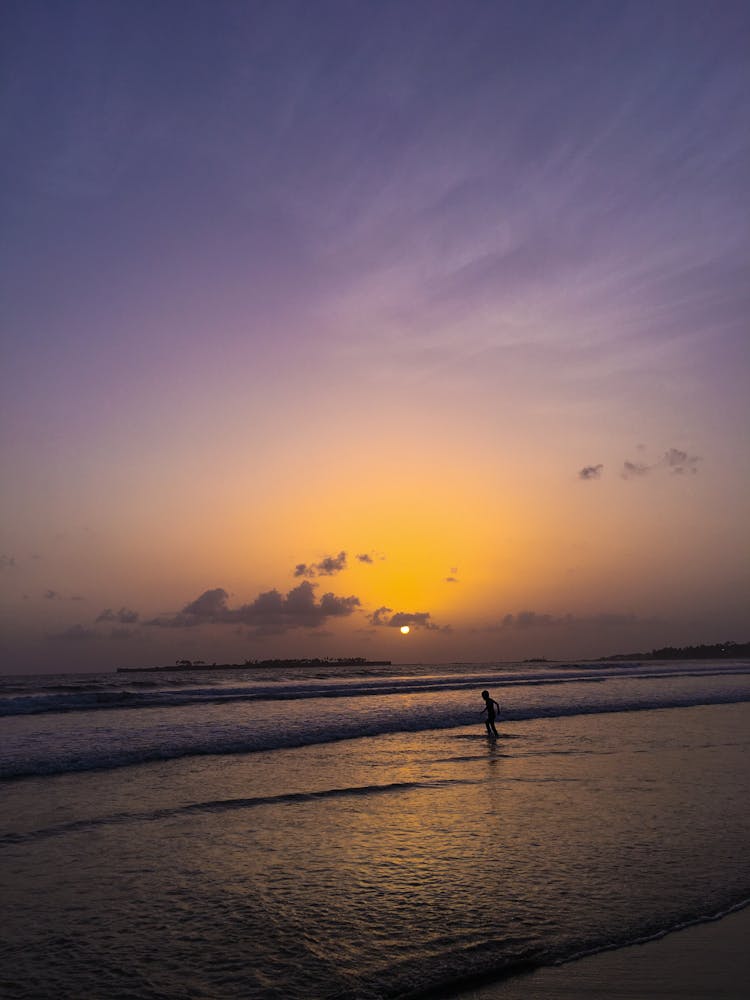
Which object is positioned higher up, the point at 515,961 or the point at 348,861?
the point at 515,961

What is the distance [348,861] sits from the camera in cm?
1127

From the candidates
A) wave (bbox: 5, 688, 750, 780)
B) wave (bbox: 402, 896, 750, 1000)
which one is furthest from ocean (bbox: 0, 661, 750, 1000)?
wave (bbox: 5, 688, 750, 780)

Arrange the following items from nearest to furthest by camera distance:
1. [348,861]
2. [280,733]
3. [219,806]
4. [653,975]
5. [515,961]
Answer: [653,975] < [515,961] < [348,861] < [219,806] < [280,733]

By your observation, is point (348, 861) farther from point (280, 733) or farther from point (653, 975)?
point (280, 733)

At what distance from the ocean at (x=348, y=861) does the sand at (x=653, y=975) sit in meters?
0.26

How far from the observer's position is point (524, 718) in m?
35.9

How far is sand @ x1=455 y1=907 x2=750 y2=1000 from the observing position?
6.70 meters

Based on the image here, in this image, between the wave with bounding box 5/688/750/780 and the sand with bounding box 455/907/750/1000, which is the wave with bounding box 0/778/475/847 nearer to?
the wave with bounding box 5/688/750/780

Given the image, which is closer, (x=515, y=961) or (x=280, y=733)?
(x=515, y=961)

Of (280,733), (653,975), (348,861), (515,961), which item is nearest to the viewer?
(653,975)

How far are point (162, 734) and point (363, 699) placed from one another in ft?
75.8

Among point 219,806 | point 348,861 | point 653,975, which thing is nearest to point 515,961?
point 653,975

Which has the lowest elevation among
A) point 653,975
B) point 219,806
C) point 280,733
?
point 280,733

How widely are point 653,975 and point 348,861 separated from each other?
5452mm
